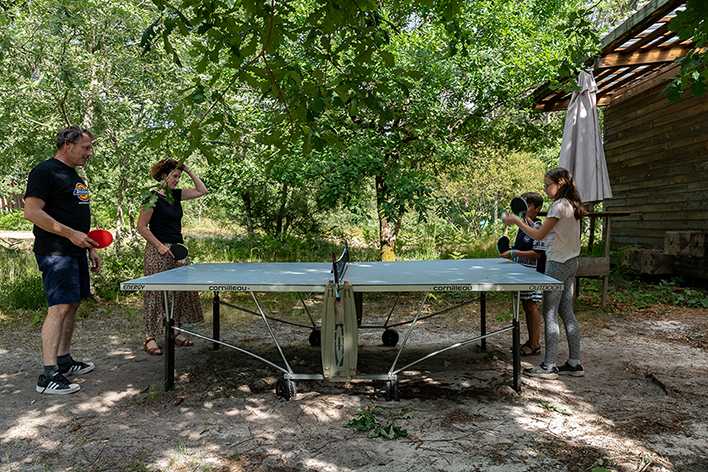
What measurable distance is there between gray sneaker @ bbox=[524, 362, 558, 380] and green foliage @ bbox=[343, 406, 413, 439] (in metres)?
1.31

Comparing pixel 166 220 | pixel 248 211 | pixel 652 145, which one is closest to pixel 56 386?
pixel 166 220

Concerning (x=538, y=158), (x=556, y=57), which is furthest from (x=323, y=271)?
(x=538, y=158)

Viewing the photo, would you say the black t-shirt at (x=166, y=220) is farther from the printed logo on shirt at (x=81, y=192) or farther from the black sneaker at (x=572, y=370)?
the black sneaker at (x=572, y=370)

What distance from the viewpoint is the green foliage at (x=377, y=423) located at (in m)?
3.10

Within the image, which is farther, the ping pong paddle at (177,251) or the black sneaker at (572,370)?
the ping pong paddle at (177,251)

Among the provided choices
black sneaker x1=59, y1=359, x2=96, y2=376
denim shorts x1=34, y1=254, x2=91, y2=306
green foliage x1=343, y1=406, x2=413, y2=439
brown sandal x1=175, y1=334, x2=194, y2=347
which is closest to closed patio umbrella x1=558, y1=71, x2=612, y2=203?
green foliage x1=343, y1=406, x2=413, y2=439

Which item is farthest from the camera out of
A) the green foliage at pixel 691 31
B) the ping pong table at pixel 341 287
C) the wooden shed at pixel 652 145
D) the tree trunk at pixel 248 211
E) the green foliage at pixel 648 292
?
the tree trunk at pixel 248 211

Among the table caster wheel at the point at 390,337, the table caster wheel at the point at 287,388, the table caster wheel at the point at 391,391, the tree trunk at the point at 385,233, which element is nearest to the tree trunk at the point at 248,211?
the tree trunk at the point at 385,233

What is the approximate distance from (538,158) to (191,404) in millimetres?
22358

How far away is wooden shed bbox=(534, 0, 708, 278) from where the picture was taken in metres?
7.24

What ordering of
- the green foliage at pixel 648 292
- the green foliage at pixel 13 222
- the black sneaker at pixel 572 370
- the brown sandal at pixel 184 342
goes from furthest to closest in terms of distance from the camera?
the green foliage at pixel 13 222 < the green foliage at pixel 648 292 < the brown sandal at pixel 184 342 < the black sneaker at pixel 572 370

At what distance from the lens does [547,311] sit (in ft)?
13.2

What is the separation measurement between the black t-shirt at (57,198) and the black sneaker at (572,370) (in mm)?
4220

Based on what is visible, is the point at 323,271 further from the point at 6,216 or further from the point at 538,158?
the point at 6,216
